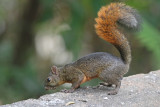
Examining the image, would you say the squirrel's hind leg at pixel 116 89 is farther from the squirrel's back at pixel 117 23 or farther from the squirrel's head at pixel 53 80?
the squirrel's head at pixel 53 80

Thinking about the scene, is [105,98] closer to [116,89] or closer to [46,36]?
[116,89]

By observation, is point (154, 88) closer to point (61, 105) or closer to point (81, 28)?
point (61, 105)

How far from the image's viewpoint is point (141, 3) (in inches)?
307

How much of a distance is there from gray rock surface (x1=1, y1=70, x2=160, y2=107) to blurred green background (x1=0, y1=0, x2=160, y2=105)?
4.20 ft

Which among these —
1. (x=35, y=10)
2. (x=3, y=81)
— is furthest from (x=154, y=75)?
(x=35, y=10)

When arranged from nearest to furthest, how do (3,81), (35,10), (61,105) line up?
(61,105)
(3,81)
(35,10)

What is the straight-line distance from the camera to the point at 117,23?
464 centimetres

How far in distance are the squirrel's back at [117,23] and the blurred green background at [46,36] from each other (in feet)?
2.37

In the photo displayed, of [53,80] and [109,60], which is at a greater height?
[109,60]

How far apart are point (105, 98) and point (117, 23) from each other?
929 millimetres

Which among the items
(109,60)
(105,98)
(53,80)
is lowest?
(105,98)

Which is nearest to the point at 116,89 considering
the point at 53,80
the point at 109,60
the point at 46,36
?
the point at 109,60

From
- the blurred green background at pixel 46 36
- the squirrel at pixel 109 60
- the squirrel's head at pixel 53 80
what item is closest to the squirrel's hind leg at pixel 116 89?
the squirrel at pixel 109 60

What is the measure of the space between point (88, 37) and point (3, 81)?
2.91m
